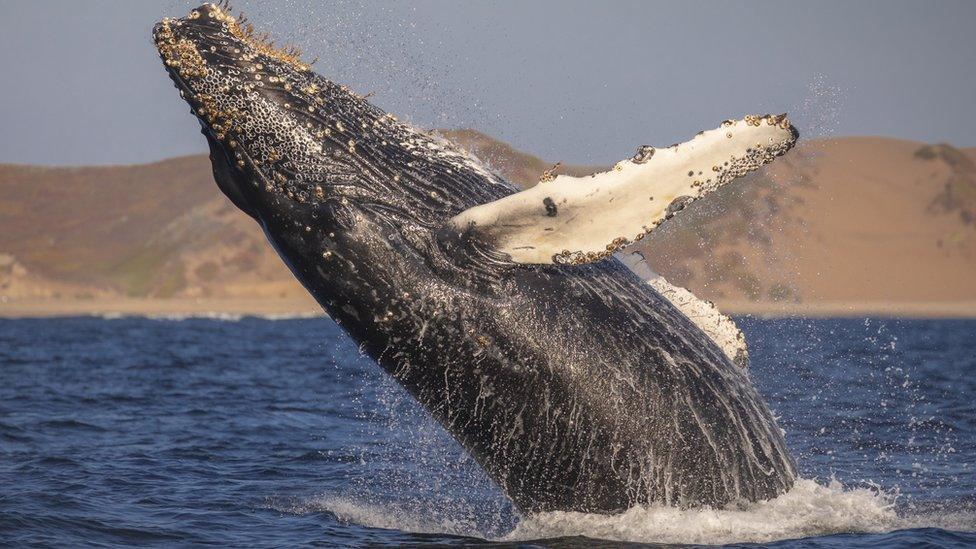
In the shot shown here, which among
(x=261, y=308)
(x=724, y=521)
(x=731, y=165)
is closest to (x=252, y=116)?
(x=731, y=165)

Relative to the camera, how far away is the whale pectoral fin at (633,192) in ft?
22.1

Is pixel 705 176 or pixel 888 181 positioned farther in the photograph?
pixel 888 181

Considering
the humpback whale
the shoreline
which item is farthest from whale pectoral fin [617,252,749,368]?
the shoreline

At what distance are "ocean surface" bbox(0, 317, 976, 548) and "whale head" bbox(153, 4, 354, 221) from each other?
1885 mm

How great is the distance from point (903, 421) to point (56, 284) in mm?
135299

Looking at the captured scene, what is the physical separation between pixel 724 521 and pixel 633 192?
234cm

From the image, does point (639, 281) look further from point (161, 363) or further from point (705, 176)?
point (161, 363)

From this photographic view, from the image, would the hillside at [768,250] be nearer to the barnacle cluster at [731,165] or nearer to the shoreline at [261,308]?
the shoreline at [261,308]

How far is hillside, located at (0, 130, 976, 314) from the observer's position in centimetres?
10681

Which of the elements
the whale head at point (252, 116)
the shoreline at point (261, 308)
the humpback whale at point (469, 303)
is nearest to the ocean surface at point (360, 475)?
the humpback whale at point (469, 303)

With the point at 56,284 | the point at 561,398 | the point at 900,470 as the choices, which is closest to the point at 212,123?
the point at 561,398

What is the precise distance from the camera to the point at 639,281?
8086 millimetres

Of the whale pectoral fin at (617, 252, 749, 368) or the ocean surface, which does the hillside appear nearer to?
the ocean surface

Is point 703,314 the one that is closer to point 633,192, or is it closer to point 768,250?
point 633,192
